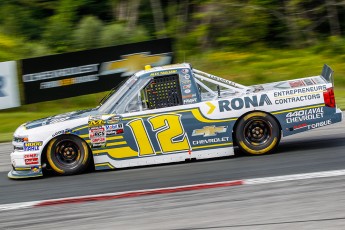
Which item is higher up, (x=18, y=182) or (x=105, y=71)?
(x=105, y=71)

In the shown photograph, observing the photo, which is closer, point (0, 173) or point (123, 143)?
point (123, 143)

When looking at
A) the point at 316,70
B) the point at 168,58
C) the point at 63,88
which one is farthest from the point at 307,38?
the point at 63,88

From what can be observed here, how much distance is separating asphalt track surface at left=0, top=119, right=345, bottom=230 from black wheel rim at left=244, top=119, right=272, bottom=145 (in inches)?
11.4

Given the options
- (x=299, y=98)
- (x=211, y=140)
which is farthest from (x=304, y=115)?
(x=211, y=140)

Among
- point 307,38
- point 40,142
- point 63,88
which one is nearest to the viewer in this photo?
point 40,142

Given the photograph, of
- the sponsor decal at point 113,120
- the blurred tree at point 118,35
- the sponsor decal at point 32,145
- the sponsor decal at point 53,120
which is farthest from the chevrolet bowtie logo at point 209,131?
the blurred tree at point 118,35

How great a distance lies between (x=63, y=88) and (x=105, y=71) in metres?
1.17

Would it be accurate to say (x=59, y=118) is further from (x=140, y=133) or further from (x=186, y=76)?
(x=186, y=76)

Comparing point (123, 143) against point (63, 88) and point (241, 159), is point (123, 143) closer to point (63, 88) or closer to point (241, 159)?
point (241, 159)

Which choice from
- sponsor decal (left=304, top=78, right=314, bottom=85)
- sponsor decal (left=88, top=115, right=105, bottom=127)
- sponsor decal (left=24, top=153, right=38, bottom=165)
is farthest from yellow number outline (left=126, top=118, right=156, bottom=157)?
sponsor decal (left=304, top=78, right=314, bottom=85)

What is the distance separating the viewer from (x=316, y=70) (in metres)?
21.5

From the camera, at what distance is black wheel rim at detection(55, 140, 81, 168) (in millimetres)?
9766

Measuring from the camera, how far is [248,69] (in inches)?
873

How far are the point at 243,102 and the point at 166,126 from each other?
121 cm
